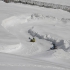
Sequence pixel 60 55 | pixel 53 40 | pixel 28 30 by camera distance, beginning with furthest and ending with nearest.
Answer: pixel 28 30, pixel 53 40, pixel 60 55

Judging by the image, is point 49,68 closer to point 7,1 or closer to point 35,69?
point 35,69

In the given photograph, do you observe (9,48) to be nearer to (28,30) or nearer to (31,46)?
(31,46)

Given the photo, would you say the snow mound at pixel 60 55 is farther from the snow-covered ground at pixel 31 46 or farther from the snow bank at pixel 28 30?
the snow bank at pixel 28 30

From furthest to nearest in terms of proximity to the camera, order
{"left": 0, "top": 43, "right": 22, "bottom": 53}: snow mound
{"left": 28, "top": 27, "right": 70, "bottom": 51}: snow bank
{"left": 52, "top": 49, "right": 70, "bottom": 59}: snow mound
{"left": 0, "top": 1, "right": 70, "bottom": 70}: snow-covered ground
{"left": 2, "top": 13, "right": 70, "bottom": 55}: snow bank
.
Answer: {"left": 28, "top": 27, "right": 70, "bottom": 51}: snow bank, {"left": 2, "top": 13, "right": 70, "bottom": 55}: snow bank, {"left": 52, "top": 49, "right": 70, "bottom": 59}: snow mound, {"left": 0, "top": 43, "right": 22, "bottom": 53}: snow mound, {"left": 0, "top": 1, "right": 70, "bottom": 70}: snow-covered ground

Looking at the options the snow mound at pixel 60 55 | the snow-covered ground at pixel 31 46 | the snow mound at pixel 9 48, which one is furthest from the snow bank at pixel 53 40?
the snow mound at pixel 9 48

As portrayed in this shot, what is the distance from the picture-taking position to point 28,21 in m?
17.0

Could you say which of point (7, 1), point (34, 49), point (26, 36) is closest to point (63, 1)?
point (7, 1)

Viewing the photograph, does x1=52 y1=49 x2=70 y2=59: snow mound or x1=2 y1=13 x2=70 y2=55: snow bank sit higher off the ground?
x1=52 y1=49 x2=70 y2=59: snow mound

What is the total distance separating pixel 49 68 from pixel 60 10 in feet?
58.9

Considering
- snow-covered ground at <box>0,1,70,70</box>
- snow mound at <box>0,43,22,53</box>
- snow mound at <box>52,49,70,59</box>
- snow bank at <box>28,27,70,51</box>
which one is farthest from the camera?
snow bank at <box>28,27,70,51</box>

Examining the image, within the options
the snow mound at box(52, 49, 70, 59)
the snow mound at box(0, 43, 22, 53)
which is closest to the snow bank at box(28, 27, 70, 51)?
the snow mound at box(52, 49, 70, 59)

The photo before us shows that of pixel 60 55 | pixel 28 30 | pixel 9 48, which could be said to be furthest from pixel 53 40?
pixel 9 48

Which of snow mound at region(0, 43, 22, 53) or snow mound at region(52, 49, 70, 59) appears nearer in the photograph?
snow mound at region(0, 43, 22, 53)

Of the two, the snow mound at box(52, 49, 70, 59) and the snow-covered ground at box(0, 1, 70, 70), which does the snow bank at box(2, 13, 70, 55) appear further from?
the snow mound at box(52, 49, 70, 59)
